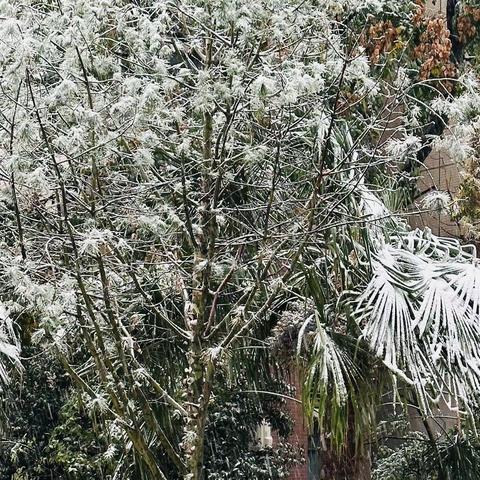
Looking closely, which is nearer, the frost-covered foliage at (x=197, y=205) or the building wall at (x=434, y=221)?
the frost-covered foliage at (x=197, y=205)

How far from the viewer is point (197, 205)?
27.3 ft

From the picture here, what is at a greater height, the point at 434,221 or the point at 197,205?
the point at 197,205

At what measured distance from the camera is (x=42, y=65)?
742 centimetres

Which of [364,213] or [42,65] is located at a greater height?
[42,65]

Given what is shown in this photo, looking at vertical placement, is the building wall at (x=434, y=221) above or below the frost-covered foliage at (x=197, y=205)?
below

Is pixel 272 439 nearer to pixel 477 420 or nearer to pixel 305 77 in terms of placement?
pixel 477 420

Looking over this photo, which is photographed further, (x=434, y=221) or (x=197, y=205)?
(x=434, y=221)

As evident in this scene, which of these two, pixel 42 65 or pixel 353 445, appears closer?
pixel 42 65

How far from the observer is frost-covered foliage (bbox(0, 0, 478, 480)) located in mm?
7238

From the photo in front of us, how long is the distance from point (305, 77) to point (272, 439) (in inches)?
306

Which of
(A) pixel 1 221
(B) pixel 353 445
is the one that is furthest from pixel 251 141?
(B) pixel 353 445

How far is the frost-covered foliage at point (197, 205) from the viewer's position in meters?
7.24

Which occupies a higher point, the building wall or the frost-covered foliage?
the frost-covered foliage

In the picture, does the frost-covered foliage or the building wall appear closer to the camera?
the frost-covered foliage
